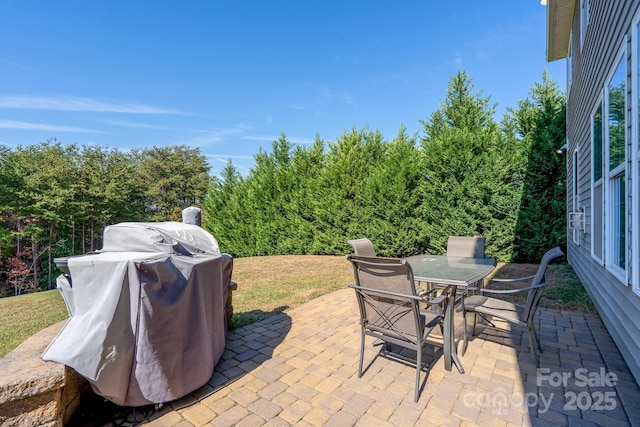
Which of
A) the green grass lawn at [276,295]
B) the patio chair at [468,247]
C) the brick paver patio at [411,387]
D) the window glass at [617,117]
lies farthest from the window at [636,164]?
the green grass lawn at [276,295]

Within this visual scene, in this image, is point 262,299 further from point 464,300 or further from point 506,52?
point 506,52

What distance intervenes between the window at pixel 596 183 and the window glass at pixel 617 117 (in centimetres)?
66

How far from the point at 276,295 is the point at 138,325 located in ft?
11.1

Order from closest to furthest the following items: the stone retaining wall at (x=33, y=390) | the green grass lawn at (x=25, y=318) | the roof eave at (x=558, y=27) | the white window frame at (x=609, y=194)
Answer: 1. the stone retaining wall at (x=33, y=390)
2. the white window frame at (x=609, y=194)
3. the green grass lawn at (x=25, y=318)
4. the roof eave at (x=558, y=27)

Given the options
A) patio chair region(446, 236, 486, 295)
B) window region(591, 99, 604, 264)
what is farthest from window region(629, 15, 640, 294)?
patio chair region(446, 236, 486, 295)

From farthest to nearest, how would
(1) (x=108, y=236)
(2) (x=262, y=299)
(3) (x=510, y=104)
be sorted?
(3) (x=510, y=104)
(2) (x=262, y=299)
(1) (x=108, y=236)

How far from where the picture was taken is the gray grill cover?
171 centimetres

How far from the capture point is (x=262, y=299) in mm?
4848

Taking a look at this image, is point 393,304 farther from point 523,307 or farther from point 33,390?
point 33,390

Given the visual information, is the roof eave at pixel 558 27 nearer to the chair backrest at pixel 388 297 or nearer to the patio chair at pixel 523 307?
the patio chair at pixel 523 307

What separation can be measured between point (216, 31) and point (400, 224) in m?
8.45

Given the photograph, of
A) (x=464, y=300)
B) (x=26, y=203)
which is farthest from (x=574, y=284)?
(x=26, y=203)

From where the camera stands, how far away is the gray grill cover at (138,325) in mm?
1705

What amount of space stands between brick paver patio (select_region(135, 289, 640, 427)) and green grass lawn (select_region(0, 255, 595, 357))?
1111 millimetres
